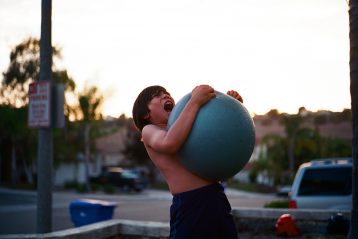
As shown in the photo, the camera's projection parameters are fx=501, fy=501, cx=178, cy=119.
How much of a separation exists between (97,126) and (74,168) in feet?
36.6

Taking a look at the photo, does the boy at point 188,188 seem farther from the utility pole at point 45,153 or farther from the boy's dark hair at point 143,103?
the utility pole at point 45,153

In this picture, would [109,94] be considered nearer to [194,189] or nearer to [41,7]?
[41,7]

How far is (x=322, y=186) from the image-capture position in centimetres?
910

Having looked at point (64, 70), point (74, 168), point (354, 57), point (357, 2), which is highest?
point (64, 70)

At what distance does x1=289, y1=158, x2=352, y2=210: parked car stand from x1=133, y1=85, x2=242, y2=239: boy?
21.6ft

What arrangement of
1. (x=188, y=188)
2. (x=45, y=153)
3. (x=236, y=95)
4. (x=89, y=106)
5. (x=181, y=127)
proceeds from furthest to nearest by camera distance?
(x=89, y=106) < (x=45, y=153) < (x=236, y=95) < (x=188, y=188) < (x=181, y=127)

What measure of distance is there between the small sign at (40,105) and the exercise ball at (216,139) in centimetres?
397

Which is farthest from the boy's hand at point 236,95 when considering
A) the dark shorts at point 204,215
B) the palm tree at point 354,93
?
the palm tree at point 354,93

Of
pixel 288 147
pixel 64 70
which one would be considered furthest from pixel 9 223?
pixel 288 147

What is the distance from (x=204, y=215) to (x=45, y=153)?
3887 millimetres

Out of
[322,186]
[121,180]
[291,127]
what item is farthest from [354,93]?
[291,127]

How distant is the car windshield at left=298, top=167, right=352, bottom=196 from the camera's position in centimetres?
905

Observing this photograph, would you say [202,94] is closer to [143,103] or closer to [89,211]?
[143,103]

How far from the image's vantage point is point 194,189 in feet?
9.07
